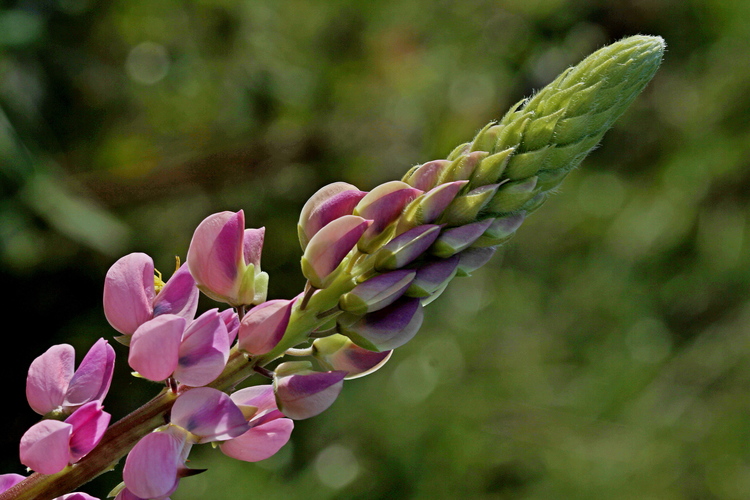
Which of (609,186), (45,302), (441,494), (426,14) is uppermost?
(426,14)

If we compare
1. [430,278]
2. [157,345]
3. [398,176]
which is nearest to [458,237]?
[430,278]

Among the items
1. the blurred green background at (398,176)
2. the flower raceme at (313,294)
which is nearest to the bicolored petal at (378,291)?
the flower raceme at (313,294)

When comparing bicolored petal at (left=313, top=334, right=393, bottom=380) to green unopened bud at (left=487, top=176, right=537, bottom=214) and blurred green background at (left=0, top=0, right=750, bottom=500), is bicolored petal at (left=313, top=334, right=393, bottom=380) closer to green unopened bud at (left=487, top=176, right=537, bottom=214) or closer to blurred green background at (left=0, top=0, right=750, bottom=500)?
green unopened bud at (left=487, top=176, right=537, bottom=214)

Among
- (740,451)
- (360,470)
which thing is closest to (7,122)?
(360,470)

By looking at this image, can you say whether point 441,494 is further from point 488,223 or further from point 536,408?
point 488,223

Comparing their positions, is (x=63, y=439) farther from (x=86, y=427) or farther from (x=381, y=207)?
(x=381, y=207)

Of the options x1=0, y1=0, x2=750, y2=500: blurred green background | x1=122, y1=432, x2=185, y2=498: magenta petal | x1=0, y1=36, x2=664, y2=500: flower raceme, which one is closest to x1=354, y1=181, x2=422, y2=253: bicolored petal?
x1=0, y1=36, x2=664, y2=500: flower raceme
